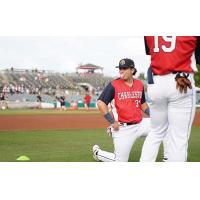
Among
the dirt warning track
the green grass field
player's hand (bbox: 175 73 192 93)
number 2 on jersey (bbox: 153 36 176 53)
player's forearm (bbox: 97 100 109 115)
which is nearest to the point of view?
player's hand (bbox: 175 73 192 93)

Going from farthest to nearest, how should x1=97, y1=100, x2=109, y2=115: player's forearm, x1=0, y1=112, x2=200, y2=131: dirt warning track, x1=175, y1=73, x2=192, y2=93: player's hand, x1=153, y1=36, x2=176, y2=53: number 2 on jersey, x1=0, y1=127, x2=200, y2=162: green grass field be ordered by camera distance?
x1=0, y1=112, x2=200, y2=131: dirt warning track
x1=0, y1=127, x2=200, y2=162: green grass field
x1=97, y1=100, x2=109, y2=115: player's forearm
x1=153, y1=36, x2=176, y2=53: number 2 on jersey
x1=175, y1=73, x2=192, y2=93: player's hand

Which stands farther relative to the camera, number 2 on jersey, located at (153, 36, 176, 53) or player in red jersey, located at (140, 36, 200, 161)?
number 2 on jersey, located at (153, 36, 176, 53)

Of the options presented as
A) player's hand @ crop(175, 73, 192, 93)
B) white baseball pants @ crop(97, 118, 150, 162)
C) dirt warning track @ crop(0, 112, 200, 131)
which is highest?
player's hand @ crop(175, 73, 192, 93)

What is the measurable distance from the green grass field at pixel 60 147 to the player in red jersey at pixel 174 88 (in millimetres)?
972

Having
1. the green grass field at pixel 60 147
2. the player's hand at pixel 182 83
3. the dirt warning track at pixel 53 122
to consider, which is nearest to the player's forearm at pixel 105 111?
the green grass field at pixel 60 147

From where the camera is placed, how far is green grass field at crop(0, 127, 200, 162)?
4.95 metres

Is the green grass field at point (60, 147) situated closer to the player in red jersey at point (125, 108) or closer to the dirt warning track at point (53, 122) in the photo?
the player in red jersey at point (125, 108)

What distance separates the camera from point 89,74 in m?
4.91

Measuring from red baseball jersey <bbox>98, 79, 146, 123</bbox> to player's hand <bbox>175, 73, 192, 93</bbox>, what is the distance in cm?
76

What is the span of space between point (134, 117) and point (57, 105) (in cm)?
480

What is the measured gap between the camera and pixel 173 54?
12.3 ft

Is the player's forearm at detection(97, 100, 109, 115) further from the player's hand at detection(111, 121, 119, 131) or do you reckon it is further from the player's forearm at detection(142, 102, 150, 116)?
the player's forearm at detection(142, 102, 150, 116)

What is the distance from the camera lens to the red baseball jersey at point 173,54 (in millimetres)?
3729

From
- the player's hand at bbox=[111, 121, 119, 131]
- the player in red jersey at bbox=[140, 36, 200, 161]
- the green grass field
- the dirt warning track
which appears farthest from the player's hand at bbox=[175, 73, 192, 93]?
the dirt warning track
